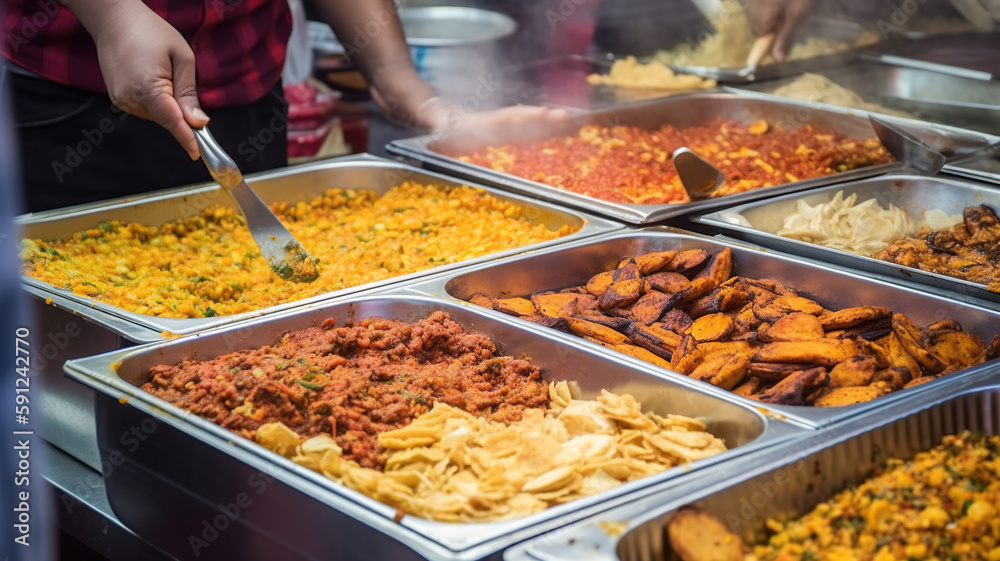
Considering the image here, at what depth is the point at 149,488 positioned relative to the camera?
1.55 m

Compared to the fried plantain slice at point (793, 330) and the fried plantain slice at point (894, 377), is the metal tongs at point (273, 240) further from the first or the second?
the fried plantain slice at point (894, 377)

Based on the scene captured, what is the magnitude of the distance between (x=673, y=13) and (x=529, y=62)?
0.97 metres

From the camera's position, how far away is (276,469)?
1.34 metres

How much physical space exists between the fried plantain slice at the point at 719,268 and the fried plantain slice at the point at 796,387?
54 cm

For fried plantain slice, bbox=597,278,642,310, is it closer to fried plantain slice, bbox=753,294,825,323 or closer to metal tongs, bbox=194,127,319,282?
fried plantain slice, bbox=753,294,825,323

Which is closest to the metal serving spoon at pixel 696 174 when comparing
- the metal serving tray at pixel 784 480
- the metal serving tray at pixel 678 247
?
the metal serving tray at pixel 678 247

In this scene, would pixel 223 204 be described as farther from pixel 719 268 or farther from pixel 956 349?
pixel 956 349

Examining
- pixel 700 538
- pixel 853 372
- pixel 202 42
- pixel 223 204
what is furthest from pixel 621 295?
pixel 202 42

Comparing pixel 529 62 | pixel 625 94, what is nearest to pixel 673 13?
pixel 529 62

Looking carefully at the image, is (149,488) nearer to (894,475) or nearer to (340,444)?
(340,444)

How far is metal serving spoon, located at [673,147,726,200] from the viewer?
2.63 m

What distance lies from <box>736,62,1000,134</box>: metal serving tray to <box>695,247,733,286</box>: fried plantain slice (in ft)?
6.09

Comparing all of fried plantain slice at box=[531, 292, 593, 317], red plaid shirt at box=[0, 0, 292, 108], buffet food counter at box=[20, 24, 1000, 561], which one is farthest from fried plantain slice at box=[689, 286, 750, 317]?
red plaid shirt at box=[0, 0, 292, 108]

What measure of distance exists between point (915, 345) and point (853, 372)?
20cm
